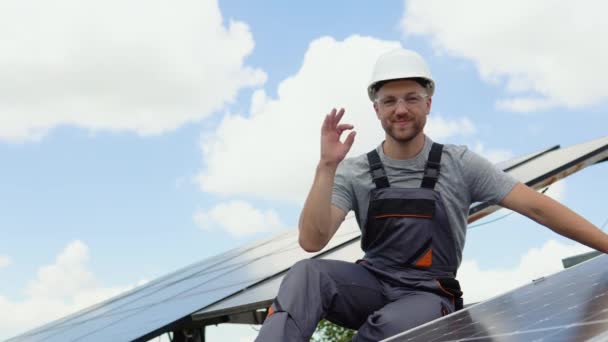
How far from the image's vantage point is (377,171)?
12.3ft

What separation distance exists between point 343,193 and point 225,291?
2.31m

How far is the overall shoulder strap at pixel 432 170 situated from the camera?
3.71m

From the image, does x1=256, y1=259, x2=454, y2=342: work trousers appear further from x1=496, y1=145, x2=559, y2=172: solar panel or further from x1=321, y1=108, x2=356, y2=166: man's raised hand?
x1=496, y1=145, x2=559, y2=172: solar panel

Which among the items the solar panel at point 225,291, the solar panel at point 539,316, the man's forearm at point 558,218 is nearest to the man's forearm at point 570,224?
the man's forearm at point 558,218

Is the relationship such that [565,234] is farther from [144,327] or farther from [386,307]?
[144,327]

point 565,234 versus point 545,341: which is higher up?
point 565,234

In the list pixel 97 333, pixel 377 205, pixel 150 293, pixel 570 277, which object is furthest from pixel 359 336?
pixel 150 293

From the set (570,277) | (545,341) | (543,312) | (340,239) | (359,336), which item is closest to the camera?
(545,341)

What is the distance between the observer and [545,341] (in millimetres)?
1916

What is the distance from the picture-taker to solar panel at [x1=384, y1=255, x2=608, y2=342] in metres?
2.05

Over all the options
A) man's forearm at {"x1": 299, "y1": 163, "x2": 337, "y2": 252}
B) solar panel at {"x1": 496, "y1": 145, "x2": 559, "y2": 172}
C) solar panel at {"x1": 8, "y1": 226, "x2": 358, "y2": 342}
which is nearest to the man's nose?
man's forearm at {"x1": 299, "y1": 163, "x2": 337, "y2": 252}

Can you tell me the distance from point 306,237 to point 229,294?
2.18 meters

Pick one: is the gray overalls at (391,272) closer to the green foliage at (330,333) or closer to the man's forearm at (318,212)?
the man's forearm at (318,212)

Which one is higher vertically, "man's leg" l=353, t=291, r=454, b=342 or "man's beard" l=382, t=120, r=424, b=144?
"man's beard" l=382, t=120, r=424, b=144
